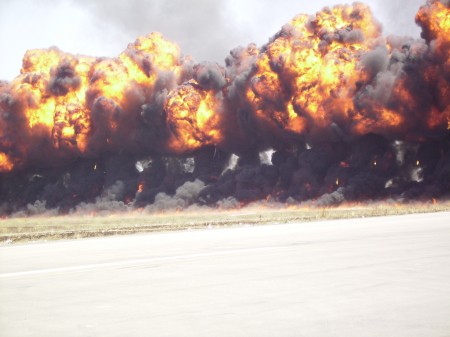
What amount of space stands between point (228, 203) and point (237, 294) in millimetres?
74107

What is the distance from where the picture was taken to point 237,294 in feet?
29.6

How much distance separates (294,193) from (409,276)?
71755 millimetres

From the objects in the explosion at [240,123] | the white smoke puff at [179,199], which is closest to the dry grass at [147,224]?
the explosion at [240,123]

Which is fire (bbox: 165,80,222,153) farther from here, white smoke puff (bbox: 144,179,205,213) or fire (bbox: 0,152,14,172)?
fire (bbox: 0,152,14,172)

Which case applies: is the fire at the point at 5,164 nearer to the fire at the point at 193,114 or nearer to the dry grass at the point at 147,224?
the fire at the point at 193,114

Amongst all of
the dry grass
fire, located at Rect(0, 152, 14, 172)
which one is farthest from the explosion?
the dry grass

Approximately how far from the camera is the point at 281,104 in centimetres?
8244

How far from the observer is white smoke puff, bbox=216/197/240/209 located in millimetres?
82562

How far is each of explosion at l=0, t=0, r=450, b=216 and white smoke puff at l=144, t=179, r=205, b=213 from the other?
0.98 feet

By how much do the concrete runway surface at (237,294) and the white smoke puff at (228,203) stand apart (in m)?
67.0

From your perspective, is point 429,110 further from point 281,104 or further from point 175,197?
point 175,197

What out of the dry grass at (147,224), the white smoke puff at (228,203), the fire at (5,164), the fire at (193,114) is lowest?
the dry grass at (147,224)

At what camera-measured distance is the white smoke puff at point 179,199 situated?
8825cm

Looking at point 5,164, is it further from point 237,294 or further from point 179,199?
point 237,294
